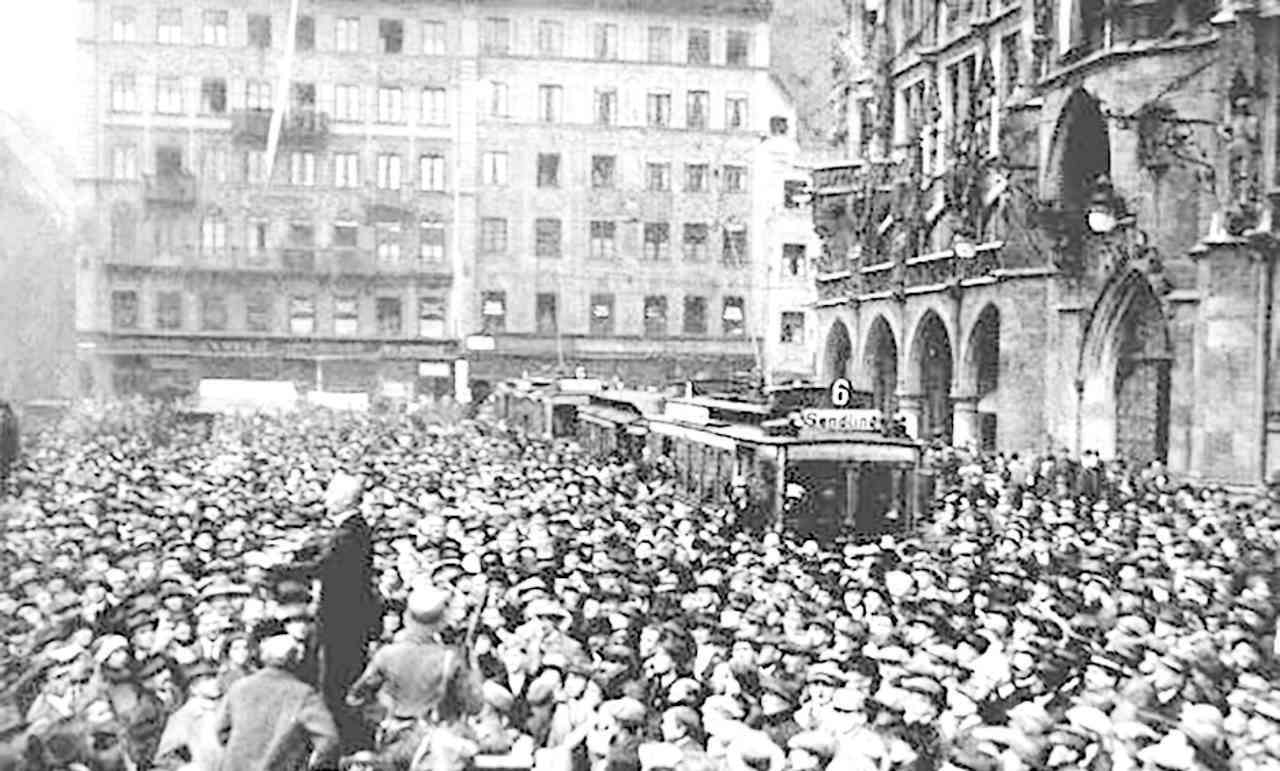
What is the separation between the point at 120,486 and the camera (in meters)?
26.1

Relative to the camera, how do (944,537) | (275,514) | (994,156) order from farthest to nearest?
(994,156) < (944,537) < (275,514)

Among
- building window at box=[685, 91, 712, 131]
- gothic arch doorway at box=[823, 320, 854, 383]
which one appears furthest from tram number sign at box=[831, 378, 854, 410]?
building window at box=[685, 91, 712, 131]

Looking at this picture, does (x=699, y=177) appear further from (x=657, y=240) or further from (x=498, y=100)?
(x=498, y=100)

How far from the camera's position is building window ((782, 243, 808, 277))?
70.4m

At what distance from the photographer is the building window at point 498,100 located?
68.3 meters

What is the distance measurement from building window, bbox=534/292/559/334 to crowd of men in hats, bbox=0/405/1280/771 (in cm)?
4410

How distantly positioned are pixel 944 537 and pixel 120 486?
1232cm

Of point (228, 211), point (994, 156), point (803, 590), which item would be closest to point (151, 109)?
point (228, 211)

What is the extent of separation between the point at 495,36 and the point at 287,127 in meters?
8.96

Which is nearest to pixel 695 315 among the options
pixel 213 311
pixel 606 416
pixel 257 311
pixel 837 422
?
pixel 257 311

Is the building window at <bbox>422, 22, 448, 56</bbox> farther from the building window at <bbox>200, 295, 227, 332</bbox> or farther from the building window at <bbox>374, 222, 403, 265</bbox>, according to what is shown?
the building window at <bbox>200, 295, 227, 332</bbox>

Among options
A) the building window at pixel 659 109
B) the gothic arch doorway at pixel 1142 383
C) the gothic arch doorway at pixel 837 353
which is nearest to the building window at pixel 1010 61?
the gothic arch doorway at pixel 1142 383

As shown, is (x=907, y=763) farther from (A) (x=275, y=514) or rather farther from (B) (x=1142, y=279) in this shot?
(B) (x=1142, y=279)

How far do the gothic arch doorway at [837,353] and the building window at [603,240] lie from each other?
15.0 meters
